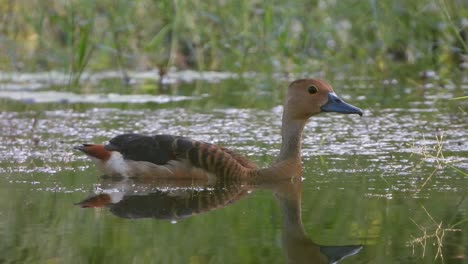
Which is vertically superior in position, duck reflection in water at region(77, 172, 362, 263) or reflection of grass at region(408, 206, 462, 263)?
reflection of grass at region(408, 206, 462, 263)

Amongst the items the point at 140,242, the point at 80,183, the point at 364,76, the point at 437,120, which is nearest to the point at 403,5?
the point at 364,76

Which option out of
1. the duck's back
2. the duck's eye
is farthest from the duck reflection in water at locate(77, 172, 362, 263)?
the duck's eye

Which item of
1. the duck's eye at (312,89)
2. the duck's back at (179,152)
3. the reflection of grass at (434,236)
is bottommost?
the reflection of grass at (434,236)

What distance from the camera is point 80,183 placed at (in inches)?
309

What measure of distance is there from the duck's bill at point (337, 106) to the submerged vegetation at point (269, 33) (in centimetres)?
499

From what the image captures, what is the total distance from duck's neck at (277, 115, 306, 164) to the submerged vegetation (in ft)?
16.3

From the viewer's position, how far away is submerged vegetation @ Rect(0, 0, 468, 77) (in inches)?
557

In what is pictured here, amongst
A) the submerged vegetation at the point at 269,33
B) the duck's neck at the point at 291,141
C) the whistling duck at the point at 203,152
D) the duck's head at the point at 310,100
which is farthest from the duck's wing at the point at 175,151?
the submerged vegetation at the point at 269,33

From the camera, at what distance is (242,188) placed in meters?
7.72

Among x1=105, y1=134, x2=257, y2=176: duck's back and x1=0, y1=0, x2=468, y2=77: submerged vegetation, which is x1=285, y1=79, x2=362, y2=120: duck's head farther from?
x1=0, y1=0, x2=468, y2=77: submerged vegetation

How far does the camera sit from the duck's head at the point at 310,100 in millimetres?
8133

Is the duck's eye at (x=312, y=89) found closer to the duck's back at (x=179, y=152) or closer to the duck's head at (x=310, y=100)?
the duck's head at (x=310, y=100)

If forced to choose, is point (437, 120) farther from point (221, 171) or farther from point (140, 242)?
point (140, 242)

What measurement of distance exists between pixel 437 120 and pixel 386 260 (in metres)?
5.10
